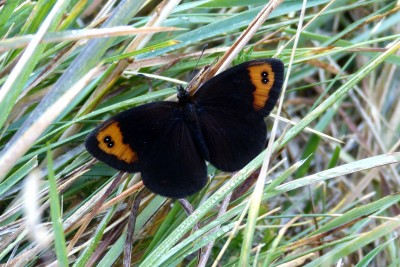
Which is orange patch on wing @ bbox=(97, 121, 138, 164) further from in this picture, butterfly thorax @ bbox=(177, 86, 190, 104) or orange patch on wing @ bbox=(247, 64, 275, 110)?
orange patch on wing @ bbox=(247, 64, 275, 110)

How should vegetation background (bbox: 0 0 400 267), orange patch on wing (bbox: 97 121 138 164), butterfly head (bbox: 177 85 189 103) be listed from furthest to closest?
butterfly head (bbox: 177 85 189 103) → orange patch on wing (bbox: 97 121 138 164) → vegetation background (bbox: 0 0 400 267)

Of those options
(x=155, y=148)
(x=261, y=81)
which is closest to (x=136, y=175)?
(x=155, y=148)

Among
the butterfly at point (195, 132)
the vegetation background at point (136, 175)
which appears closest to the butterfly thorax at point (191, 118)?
the butterfly at point (195, 132)

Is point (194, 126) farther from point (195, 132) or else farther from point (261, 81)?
point (261, 81)

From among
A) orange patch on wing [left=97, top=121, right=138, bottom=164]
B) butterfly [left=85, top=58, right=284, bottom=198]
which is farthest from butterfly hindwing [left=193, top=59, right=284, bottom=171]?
orange patch on wing [left=97, top=121, right=138, bottom=164]

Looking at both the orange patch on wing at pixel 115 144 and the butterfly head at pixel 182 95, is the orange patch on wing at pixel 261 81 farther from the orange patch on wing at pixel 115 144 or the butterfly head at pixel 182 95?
the orange patch on wing at pixel 115 144

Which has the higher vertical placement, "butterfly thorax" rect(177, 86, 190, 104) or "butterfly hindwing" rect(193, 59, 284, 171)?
"butterfly thorax" rect(177, 86, 190, 104)

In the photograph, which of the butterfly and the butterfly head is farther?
the butterfly head
